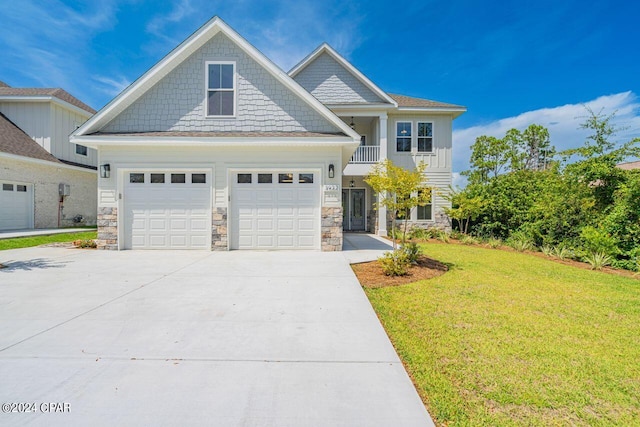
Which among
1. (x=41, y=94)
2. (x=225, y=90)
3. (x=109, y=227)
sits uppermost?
(x=41, y=94)

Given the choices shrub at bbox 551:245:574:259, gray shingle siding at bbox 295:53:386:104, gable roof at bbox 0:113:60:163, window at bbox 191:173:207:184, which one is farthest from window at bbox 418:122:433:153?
gable roof at bbox 0:113:60:163

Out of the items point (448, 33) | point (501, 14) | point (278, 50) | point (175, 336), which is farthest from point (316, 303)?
point (448, 33)

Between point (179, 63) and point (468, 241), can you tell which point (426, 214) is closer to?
point (468, 241)

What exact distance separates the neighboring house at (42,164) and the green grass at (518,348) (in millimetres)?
17143

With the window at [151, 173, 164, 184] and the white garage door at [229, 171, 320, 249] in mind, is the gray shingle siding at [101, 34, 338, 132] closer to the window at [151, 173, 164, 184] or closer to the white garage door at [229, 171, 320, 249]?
the window at [151, 173, 164, 184]

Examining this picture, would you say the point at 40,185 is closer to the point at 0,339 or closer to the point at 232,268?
the point at 232,268

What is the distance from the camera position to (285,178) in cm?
890

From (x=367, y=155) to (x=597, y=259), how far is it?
30.4 feet

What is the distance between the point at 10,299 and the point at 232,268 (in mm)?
3499

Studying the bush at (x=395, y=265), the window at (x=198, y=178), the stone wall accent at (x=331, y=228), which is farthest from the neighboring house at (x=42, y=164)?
the bush at (x=395, y=265)

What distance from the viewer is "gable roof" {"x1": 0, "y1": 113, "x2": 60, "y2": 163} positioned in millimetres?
12961

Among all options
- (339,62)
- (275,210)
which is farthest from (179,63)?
(339,62)

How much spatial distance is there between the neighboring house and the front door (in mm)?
14942

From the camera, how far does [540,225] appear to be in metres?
11.4
